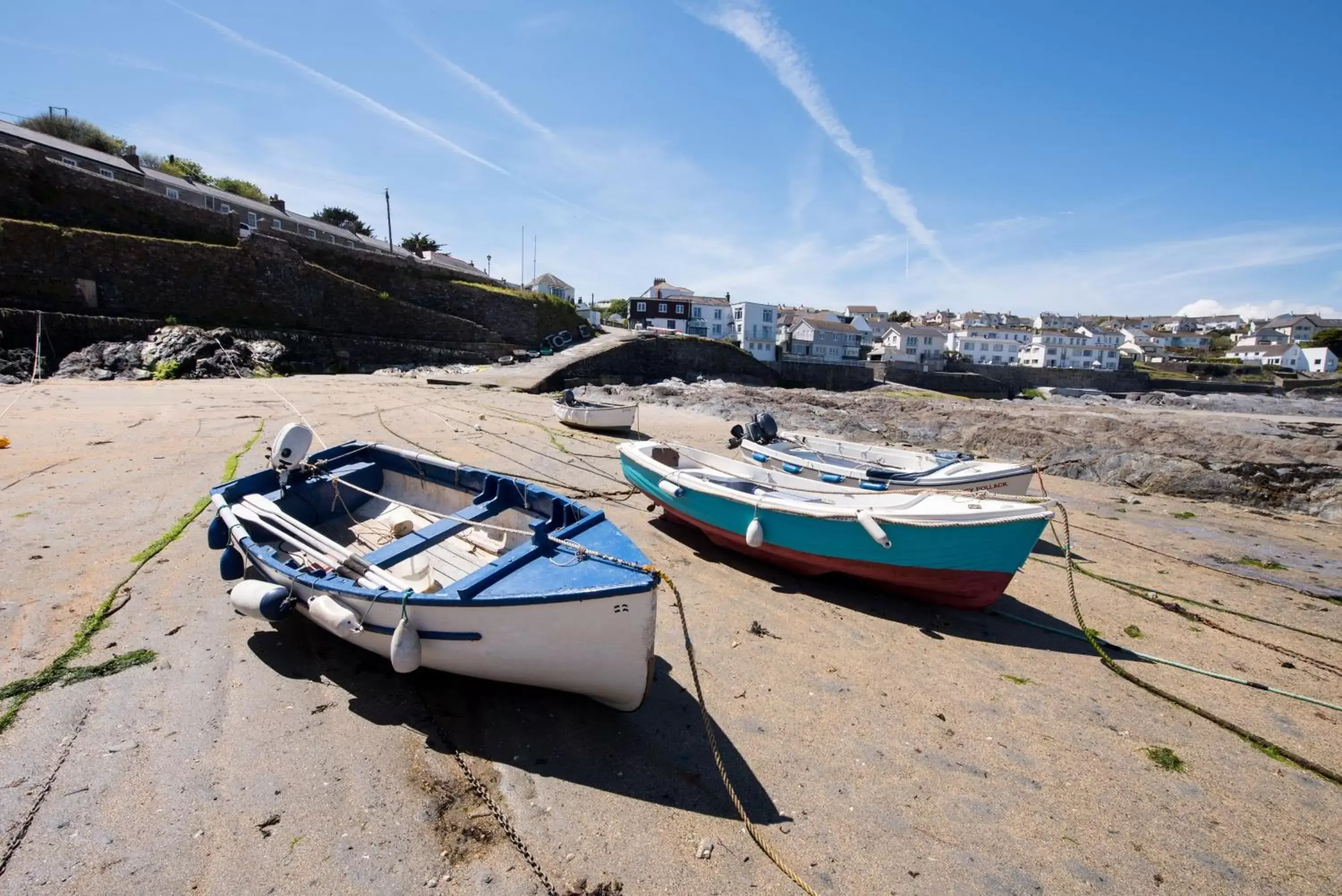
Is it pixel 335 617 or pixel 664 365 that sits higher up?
pixel 664 365

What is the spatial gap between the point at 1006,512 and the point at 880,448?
582cm

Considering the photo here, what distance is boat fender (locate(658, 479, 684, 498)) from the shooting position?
7203 millimetres

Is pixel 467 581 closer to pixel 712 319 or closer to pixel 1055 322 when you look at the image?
pixel 712 319

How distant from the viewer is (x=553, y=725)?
3963 millimetres

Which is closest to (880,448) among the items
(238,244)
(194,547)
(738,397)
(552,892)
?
(552,892)

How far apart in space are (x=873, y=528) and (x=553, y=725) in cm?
363

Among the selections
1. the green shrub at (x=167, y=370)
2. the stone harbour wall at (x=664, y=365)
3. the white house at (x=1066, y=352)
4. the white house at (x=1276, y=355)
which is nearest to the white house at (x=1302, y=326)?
the white house at (x=1276, y=355)

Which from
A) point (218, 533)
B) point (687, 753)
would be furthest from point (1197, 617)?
point (218, 533)

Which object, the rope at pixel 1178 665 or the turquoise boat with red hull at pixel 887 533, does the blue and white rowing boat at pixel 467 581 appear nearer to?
the turquoise boat with red hull at pixel 887 533

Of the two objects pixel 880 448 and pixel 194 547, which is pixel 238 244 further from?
pixel 880 448

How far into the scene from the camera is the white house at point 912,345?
2623 inches

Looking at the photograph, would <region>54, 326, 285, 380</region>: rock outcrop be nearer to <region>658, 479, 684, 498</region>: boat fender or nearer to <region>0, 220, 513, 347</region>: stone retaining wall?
<region>0, 220, 513, 347</region>: stone retaining wall

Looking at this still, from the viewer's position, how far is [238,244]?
26.0 m

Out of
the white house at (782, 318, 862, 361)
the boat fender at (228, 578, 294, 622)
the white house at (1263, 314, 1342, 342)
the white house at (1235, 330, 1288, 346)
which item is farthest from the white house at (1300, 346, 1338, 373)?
the boat fender at (228, 578, 294, 622)
